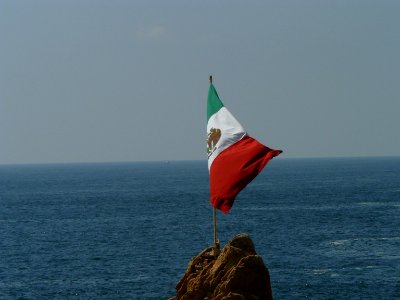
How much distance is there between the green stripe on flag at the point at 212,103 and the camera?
36375 mm

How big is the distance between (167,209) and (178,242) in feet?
174

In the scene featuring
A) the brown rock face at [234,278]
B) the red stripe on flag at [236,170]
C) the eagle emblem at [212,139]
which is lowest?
the brown rock face at [234,278]

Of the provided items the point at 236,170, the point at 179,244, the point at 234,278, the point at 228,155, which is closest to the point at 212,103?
the point at 228,155

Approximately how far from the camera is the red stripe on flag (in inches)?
1328

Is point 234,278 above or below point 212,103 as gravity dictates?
below

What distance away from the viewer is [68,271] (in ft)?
265

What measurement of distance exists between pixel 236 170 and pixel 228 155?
3.50 ft

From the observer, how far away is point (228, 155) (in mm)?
34875

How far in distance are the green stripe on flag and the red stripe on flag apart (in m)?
2.42

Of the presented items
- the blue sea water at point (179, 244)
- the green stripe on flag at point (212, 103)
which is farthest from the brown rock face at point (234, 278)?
the blue sea water at point (179, 244)

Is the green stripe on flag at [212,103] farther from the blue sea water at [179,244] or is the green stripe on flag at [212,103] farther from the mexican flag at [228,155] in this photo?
the blue sea water at [179,244]

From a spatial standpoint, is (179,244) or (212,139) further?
(179,244)

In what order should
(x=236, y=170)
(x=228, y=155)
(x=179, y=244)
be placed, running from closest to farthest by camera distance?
(x=236, y=170), (x=228, y=155), (x=179, y=244)

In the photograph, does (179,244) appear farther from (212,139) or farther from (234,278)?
(212,139)
